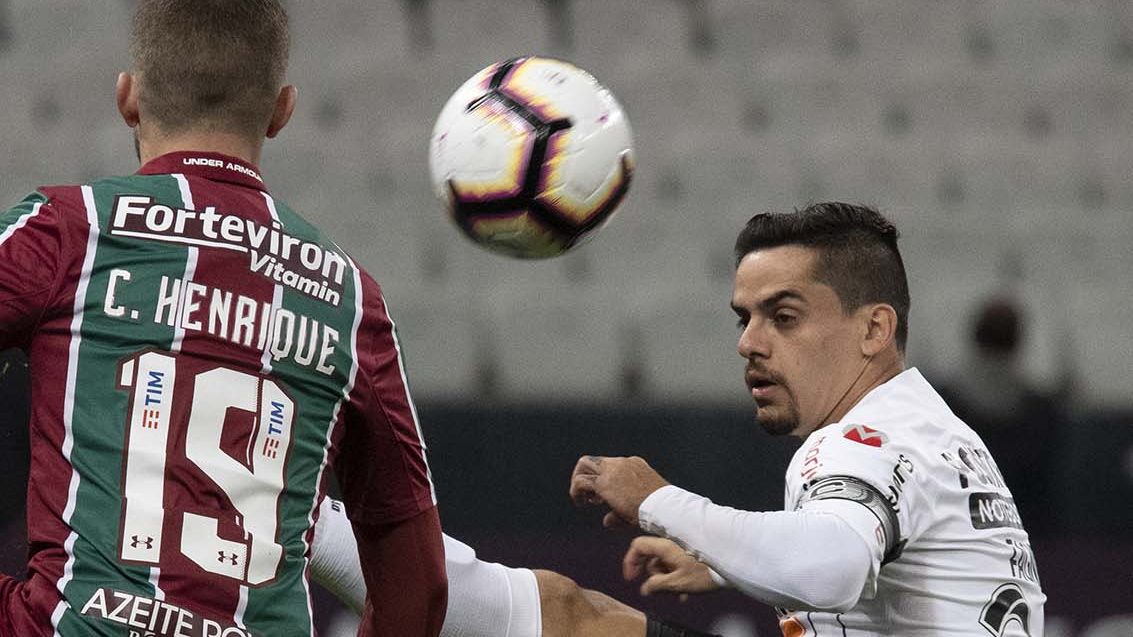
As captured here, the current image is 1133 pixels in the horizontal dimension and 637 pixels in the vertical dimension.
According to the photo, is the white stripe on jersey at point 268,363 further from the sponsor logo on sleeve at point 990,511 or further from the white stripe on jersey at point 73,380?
the sponsor logo on sleeve at point 990,511

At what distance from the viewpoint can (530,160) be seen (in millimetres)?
3330

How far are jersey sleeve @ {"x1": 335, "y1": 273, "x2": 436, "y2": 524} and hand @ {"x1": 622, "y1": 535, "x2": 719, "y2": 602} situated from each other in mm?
452

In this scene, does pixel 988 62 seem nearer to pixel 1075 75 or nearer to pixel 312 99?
pixel 1075 75

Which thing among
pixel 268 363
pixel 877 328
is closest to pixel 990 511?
pixel 877 328

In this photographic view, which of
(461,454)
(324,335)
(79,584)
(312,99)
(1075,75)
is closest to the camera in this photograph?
(79,584)

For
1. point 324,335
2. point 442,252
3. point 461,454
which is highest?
point 324,335

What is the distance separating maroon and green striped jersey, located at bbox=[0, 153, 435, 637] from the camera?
Result: 2.26m

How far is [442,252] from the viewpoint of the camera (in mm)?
7918

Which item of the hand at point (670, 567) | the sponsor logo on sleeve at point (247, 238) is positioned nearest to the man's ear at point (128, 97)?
the sponsor logo on sleeve at point (247, 238)

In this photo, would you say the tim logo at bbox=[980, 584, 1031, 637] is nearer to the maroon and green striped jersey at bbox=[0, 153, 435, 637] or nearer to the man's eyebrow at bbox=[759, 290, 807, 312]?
the man's eyebrow at bbox=[759, 290, 807, 312]

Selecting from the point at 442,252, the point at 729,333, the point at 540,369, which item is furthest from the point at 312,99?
the point at 729,333

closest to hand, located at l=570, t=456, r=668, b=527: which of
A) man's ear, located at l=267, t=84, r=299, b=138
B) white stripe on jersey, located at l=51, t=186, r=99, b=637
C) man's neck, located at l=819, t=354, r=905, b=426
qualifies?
man's neck, located at l=819, t=354, r=905, b=426

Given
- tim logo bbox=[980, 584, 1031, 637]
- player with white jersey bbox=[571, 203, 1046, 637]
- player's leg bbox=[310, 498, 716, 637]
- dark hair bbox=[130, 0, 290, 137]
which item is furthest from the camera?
player's leg bbox=[310, 498, 716, 637]

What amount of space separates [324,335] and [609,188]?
3.66ft
